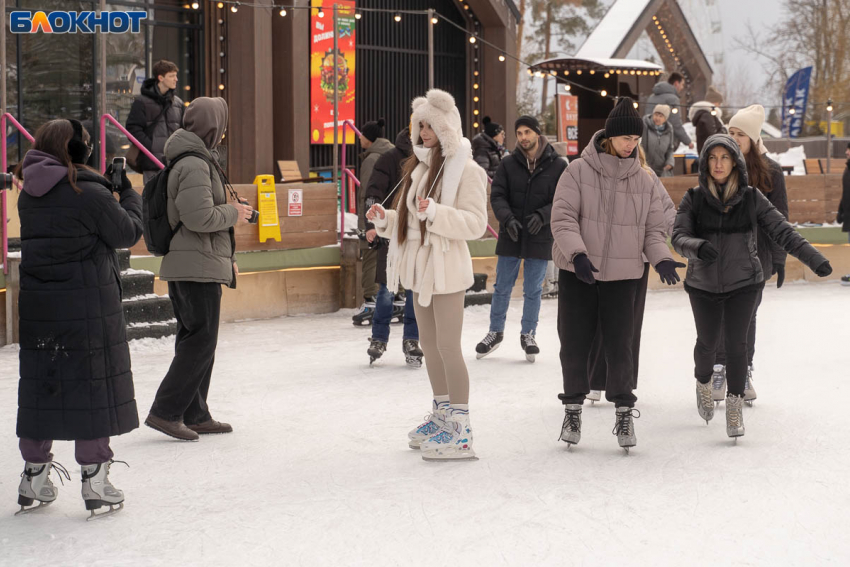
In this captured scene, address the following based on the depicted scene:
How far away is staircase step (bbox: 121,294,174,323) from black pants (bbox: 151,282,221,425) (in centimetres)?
344

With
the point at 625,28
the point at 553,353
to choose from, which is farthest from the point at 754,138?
the point at 625,28

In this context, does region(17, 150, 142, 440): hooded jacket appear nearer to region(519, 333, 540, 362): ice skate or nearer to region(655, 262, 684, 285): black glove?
region(655, 262, 684, 285): black glove

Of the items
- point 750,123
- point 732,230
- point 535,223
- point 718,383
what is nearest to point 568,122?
point 535,223

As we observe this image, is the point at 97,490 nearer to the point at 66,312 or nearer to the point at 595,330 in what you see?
the point at 66,312

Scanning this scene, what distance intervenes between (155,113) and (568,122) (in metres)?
11.0

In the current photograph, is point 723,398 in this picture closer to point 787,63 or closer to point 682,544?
point 682,544

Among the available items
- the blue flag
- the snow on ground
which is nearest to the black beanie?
the snow on ground

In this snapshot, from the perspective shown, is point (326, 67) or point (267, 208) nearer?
point (267, 208)

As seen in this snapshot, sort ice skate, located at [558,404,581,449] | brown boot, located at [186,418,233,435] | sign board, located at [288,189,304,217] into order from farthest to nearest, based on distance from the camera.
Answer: sign board, located at [288,189,304,217] < brown boot, located at [186,418,233,435] < ice skate, located at [558,404,581,449]

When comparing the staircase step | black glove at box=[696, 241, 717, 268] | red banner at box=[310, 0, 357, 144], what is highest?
red banner at box=[310, 0, 357, 144]

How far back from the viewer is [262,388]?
24.2ft

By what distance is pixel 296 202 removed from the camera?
37.1ft

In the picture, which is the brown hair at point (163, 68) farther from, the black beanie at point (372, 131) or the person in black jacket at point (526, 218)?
the person in black jacket at point (526, 218)

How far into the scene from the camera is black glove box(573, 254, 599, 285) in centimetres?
519
